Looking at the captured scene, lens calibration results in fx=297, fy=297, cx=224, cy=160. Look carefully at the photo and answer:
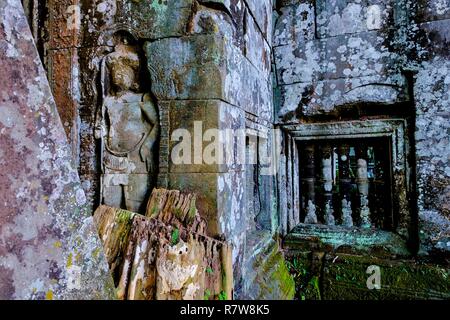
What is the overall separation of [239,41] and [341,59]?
133cm

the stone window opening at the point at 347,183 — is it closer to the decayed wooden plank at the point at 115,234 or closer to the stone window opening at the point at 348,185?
the stone window opening at the point at 348,185

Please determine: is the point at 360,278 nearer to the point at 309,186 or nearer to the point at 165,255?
the point at 309,186

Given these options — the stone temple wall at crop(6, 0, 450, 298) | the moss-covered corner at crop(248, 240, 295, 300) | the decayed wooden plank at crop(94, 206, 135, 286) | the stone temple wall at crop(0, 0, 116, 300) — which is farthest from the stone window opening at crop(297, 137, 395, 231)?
the stone temple wall at crop(0, 0, 116, 300)

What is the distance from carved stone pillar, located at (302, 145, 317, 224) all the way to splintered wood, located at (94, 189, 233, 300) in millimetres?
1936

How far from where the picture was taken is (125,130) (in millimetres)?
2186

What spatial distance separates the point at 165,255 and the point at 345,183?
98.3 inches

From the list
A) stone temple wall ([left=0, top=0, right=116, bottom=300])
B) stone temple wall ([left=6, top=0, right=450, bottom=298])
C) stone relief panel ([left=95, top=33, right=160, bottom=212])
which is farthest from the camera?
stone relief panel ([left=95, top=33, right=160, bottom=212])

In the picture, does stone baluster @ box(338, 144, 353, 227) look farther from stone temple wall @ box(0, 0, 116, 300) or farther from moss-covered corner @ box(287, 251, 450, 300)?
stone temple wall @ box(0, 0, 116, 300)

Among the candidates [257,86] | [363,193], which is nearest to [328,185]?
[363,193]

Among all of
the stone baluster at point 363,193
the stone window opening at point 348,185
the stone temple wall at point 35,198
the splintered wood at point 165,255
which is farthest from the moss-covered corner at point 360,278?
the stone temple wall at point 35,198

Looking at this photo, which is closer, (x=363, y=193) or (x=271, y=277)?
(x=271, y=277)

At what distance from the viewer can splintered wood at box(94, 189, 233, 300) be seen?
1.40 meters
